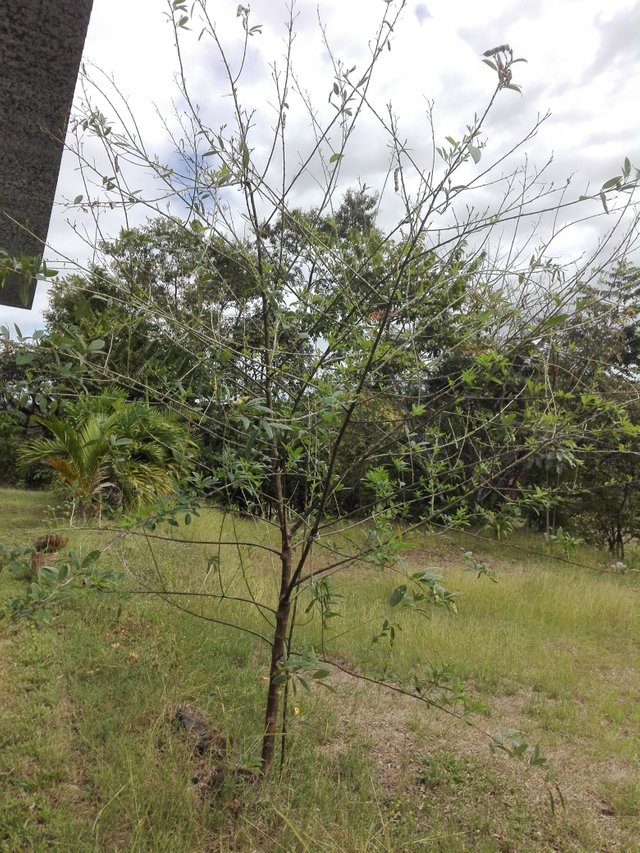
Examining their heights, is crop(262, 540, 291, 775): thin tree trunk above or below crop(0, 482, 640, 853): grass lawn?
above

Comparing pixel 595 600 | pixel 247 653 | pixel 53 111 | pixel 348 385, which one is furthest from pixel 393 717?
pixel 595 600

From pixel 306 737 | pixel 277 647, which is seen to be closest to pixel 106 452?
pixel 306 737

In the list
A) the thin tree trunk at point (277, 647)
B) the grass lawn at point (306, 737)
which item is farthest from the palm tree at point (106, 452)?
the thin tree trunk at point (277, 647)

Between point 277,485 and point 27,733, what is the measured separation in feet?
5.00

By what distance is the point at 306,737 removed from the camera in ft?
8.75

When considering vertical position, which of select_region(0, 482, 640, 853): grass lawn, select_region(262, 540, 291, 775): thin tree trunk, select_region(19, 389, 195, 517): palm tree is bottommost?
select_region(0, 482, 640, 853): grass lawn

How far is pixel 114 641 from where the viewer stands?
346 centimetres

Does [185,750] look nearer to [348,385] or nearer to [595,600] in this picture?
[348,385]

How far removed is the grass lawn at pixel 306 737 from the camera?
200 centimetres

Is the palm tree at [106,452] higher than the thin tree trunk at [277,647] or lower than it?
higher

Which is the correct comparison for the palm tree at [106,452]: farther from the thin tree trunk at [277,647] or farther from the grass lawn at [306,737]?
the thin tree trunk at [277,647]

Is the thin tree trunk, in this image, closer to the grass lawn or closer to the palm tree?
the grass lawn

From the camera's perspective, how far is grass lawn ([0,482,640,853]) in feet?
6.57

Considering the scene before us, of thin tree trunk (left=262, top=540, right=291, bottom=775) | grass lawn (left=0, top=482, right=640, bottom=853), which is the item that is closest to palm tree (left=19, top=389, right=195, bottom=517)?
grass lawn (left=0, top=482, right=640, bottom=853)
